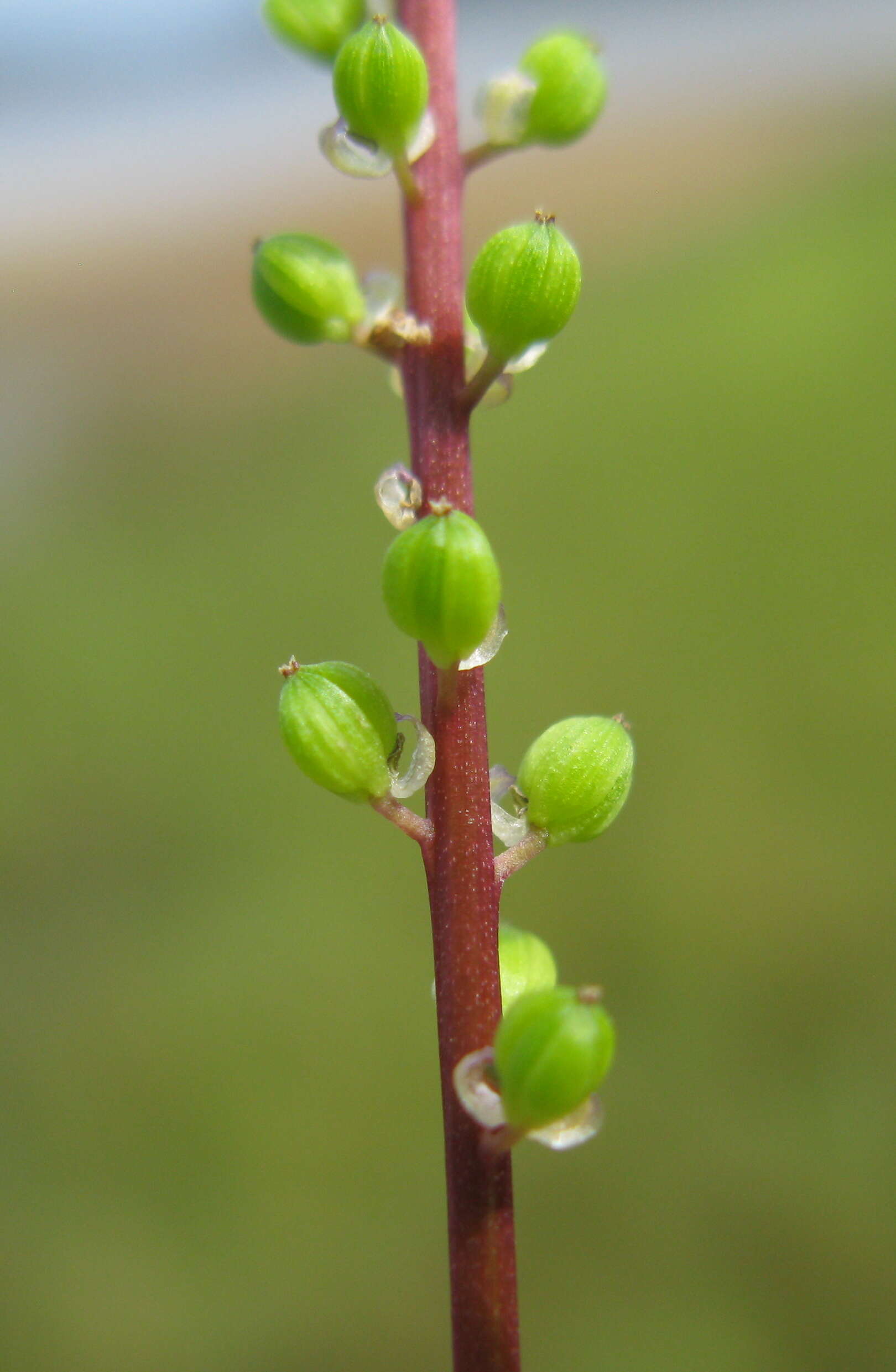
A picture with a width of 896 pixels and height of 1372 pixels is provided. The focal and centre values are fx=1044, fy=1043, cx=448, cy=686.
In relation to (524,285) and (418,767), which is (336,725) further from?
(524,285)

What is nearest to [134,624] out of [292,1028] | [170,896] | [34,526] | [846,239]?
[34,526]

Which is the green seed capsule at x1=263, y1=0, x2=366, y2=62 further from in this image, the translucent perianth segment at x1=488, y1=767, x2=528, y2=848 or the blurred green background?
the blurred green background

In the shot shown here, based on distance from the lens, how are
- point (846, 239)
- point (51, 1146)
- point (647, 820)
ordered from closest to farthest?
1. point (51, 1146)
2. point (647, 820)
3. point (846, 239)

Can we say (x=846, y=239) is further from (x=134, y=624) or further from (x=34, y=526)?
(x=34, y=526)

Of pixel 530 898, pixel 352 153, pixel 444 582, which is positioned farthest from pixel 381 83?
pixel 530 898

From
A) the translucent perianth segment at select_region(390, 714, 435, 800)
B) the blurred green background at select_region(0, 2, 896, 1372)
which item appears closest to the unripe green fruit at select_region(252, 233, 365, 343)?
the translucent perianth segment at select_region(390, 714, 435, 800)

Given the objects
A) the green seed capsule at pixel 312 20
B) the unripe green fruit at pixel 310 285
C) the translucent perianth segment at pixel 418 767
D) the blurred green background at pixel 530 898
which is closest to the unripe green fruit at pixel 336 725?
the translucent perianth segment at pixel 418 767

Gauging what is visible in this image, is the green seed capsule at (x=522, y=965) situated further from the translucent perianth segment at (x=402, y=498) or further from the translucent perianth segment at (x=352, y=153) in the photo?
the translucent perianth segment at (x=352, y=153)
